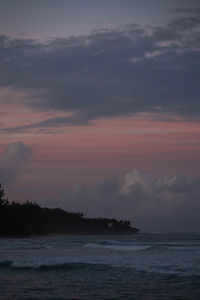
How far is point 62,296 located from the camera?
527 inches

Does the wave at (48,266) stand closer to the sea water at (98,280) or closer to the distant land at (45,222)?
the sea water at (98,280)

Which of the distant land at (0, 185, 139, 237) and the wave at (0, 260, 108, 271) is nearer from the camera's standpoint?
the wave at (0, 260, 108, 271)

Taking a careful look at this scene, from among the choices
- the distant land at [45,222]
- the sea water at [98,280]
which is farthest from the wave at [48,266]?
the distant land at [45,222]

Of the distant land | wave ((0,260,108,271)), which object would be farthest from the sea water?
the distant land

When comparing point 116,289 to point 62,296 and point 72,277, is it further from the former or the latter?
point 72,277

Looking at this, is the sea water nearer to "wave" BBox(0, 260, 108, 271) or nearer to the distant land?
"wave" BBox(0, 260, 108, 271)

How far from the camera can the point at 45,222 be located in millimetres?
116375

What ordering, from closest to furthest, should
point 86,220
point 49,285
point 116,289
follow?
point 116,289 → point 49,285 → point 86,220

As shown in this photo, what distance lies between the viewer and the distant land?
270 ft

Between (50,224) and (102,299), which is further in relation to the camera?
(50,224)

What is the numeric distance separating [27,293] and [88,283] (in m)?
3.33

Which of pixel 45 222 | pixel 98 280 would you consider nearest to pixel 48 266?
pixel 98 280

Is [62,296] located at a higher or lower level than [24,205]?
lower

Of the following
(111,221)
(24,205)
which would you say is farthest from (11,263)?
(111,221)
